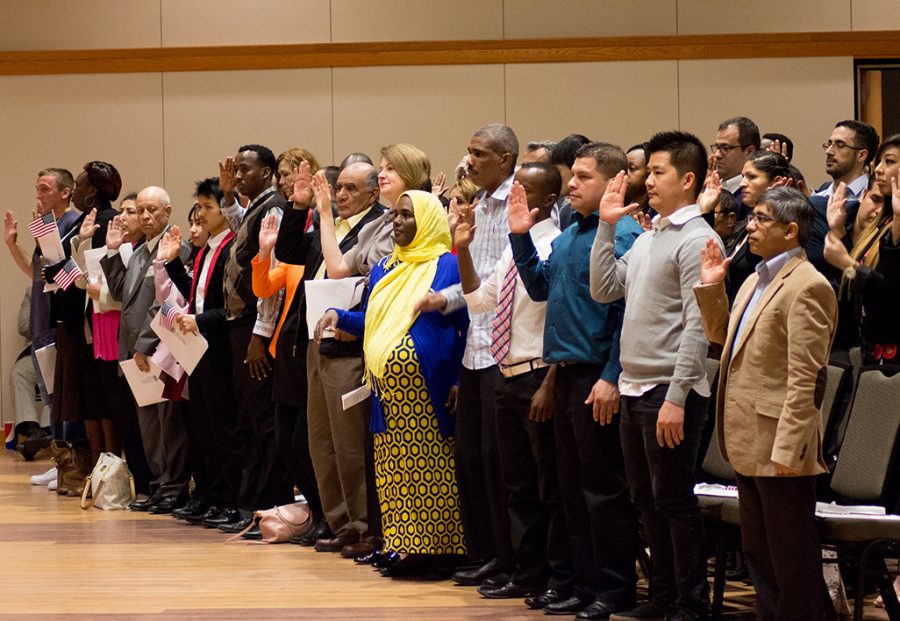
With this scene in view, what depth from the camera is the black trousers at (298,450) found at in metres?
6.20

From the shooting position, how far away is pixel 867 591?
467 centimetres

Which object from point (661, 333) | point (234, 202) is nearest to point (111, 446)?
point (234, 202)

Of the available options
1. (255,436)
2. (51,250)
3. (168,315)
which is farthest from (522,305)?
(51,250)

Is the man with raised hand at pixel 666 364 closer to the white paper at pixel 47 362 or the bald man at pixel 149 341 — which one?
the bald man at pixel 149 341

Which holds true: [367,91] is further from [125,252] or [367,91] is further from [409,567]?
[409,567]

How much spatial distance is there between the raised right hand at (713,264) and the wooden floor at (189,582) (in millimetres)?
1269

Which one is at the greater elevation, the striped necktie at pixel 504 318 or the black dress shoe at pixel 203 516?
the striped necktie at pixel 504 318

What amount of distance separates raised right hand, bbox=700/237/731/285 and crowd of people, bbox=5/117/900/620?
0.01 meters

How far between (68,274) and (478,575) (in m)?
3.77

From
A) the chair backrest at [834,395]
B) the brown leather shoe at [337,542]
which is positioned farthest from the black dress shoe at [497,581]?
the chair backrest at [834,395]

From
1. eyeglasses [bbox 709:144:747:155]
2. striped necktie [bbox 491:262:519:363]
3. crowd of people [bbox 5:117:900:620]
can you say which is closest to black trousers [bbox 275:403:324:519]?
crowd of people [bbox 5:117:900:620]

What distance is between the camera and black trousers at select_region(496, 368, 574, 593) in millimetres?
4691

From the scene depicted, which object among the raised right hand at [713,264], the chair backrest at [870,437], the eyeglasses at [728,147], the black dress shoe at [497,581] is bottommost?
the black dress shoe at [497,581]

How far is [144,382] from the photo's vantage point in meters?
7.22
